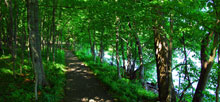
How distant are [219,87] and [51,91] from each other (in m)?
7.27

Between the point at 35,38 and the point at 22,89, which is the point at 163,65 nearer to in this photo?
the point at 35,38

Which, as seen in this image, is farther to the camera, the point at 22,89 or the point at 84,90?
the point at 84,90

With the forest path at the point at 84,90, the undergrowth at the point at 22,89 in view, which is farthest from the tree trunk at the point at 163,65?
the undergrowth at the point at 22,89

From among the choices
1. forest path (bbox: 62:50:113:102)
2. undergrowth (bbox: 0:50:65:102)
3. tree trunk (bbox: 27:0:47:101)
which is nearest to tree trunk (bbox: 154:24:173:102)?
forest path (bbox: 62:50:113:102)

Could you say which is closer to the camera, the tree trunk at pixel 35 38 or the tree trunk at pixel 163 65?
the tree trunk at pixel 163 65

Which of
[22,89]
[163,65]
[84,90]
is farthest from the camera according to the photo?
[84,90]

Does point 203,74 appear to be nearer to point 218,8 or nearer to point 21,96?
point 218,8

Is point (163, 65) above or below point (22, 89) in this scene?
above

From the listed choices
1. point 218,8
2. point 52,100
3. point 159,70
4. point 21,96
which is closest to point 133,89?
point 159,70

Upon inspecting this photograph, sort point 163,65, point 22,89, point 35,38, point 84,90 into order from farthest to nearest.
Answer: point 84,90 → point 35,38 → point 22,89 → point 163,65

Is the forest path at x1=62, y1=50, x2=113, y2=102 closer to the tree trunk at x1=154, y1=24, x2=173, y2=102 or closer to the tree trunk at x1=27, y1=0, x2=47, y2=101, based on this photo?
the tree trunk at x1=27, y1=0, x2=47, y2=101

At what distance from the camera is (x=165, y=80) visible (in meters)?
5.48

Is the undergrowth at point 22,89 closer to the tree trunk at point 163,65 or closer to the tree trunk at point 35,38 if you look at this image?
the tree trunk at point 35,38

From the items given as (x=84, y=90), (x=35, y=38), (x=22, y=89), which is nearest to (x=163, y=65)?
(x=84, y=90)
